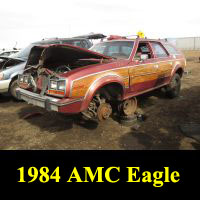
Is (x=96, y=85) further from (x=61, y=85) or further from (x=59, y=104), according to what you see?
(x=59, y=104)

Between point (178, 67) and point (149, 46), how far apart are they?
5.12 feet

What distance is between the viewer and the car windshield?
167 inches

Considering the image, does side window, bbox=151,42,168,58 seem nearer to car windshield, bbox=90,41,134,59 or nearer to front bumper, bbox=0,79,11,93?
car windshield, bbox=90,41,134,59

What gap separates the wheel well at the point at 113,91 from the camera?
3835mm

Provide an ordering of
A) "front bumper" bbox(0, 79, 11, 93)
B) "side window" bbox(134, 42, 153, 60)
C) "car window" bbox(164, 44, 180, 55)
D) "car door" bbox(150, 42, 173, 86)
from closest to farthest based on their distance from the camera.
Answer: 1. "side window" bbox(134, 42, 153, 60)
2. "car door" bbox(150, 42, 173, 86)
3. "front bumper" bbox(0, 79, 11, 93)
4. "car window" bbox(164, 44, 180, 55)

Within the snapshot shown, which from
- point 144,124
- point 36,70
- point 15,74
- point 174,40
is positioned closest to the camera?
point 36,70

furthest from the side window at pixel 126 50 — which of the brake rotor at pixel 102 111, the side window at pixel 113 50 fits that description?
the brake rotor at pixel 102 111

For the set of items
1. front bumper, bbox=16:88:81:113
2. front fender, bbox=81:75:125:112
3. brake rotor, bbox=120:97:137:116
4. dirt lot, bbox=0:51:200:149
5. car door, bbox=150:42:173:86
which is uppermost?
car door, bbox=150:42:173:86

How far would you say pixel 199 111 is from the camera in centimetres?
480

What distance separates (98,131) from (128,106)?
38.7 inches

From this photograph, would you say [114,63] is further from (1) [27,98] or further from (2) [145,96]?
(2) [145,96]

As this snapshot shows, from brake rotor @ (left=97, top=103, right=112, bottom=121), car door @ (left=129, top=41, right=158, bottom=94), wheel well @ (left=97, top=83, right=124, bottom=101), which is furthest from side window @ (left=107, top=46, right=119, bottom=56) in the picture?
brake rotor @ (left=97, top=103, right=112, bottom=121)

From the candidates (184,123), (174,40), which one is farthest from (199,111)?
(174,40)

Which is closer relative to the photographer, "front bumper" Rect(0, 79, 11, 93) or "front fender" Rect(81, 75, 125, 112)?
Answer: "front fender" Rect(81, 75, 125, 112)
